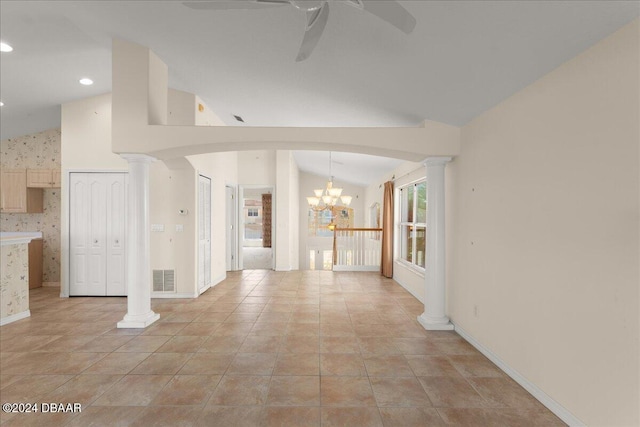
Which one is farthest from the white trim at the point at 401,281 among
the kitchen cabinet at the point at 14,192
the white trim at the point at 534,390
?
the kitchen cabinet at the point at 14,192

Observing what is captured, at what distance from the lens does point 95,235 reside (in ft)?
17.6

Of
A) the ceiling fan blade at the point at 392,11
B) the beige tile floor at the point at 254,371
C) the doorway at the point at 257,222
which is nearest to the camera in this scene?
the ceiling fan blade at the point at 392,11

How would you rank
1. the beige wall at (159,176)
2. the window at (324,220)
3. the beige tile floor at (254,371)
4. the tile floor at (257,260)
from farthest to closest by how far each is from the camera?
1. the window at (324,220)
2. the tile floor at (257,260)
3. the beige wall at (159,176)
4. the beige tile floor at (254,371)

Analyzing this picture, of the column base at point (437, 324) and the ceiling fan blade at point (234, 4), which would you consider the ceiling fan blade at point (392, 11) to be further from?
the column base at point (437, 324)

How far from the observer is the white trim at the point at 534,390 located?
7.02 feet

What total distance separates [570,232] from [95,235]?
249 inches

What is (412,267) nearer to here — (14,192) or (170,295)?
(170,295)

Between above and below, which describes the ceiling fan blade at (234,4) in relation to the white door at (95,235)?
above

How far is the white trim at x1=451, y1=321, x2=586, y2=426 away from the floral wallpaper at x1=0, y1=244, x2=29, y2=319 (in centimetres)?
570

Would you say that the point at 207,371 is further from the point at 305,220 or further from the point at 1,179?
the point at 305,220

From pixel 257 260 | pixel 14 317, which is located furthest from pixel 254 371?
pixel 257 260

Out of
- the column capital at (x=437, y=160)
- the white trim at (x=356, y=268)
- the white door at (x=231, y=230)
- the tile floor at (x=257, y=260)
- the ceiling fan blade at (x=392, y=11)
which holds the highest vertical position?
the ceiling fan blade at (x=392, y=11)

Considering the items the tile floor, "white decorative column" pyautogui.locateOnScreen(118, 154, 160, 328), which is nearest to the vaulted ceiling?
"white decorative column" pyautogui.locateOnScreen(118, 154, 160, 328)

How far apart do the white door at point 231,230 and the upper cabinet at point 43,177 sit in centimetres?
322
